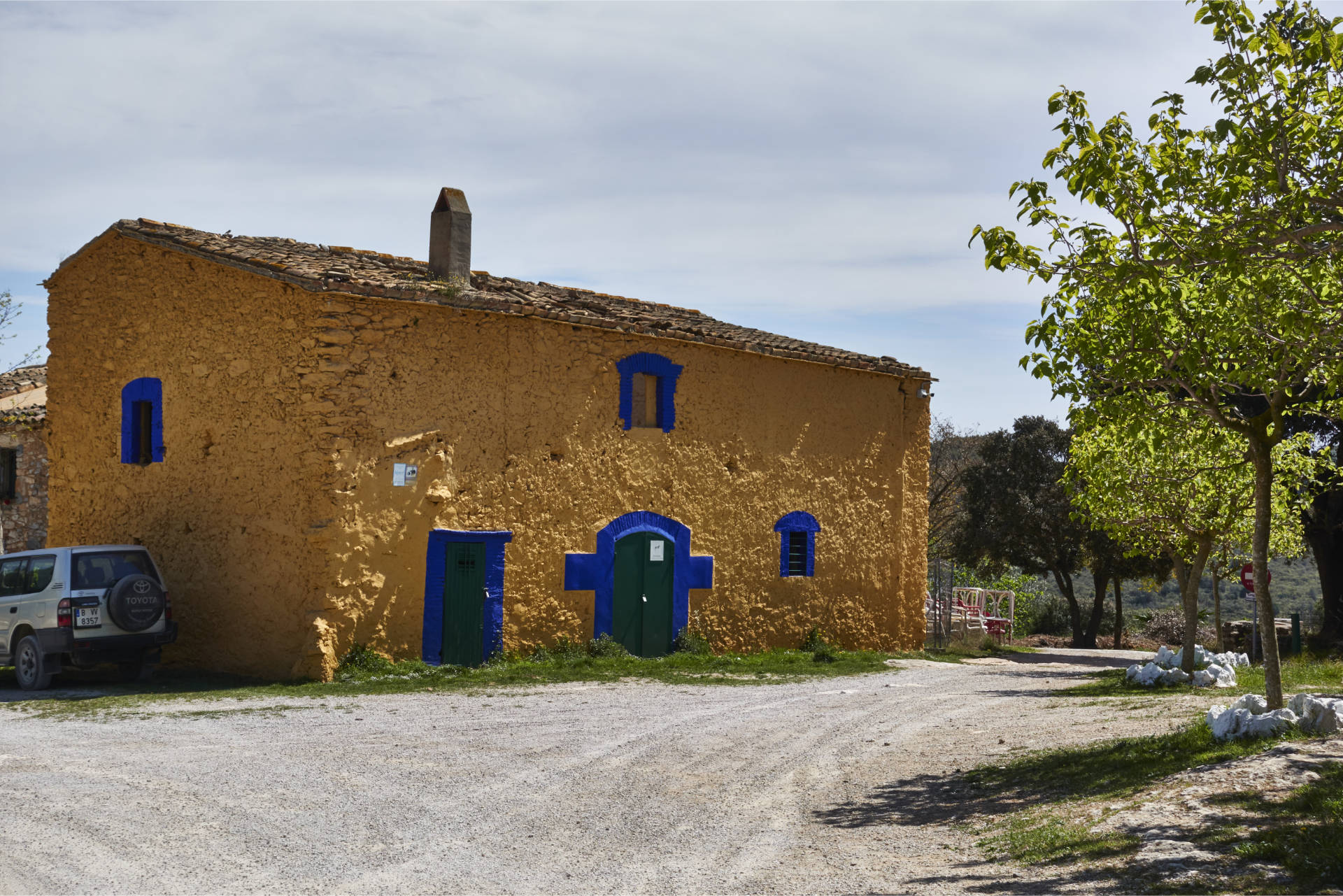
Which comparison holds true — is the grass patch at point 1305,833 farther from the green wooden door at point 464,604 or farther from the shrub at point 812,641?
the shrub at point 812,641

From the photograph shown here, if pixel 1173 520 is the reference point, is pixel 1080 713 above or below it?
below

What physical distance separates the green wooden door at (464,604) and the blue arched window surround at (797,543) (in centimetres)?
576

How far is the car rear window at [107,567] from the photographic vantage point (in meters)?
12.9

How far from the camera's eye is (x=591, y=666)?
51.0 ft

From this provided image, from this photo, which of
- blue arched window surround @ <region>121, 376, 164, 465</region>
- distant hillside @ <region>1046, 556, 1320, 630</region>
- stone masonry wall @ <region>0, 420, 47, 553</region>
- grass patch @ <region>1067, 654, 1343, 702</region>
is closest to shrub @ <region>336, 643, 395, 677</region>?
blue arched window surround @ <region>121, 376, 164, 465</region>

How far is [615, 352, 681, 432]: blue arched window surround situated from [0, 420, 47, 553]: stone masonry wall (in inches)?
539

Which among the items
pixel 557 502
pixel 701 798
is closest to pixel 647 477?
pixel 557 502

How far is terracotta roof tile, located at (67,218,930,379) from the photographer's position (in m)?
14.1

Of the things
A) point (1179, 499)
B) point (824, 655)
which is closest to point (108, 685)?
point (824, 655)

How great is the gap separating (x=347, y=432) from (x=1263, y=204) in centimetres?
1008

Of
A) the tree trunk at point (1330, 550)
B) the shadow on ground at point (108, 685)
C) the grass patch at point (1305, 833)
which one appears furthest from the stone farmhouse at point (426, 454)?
the tree trunk at point (1330, 550)

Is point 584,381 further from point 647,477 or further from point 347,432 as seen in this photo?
point 347,432

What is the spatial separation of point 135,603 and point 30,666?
53.7 inches

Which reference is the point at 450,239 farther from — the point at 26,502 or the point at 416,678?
the point at 26,502
